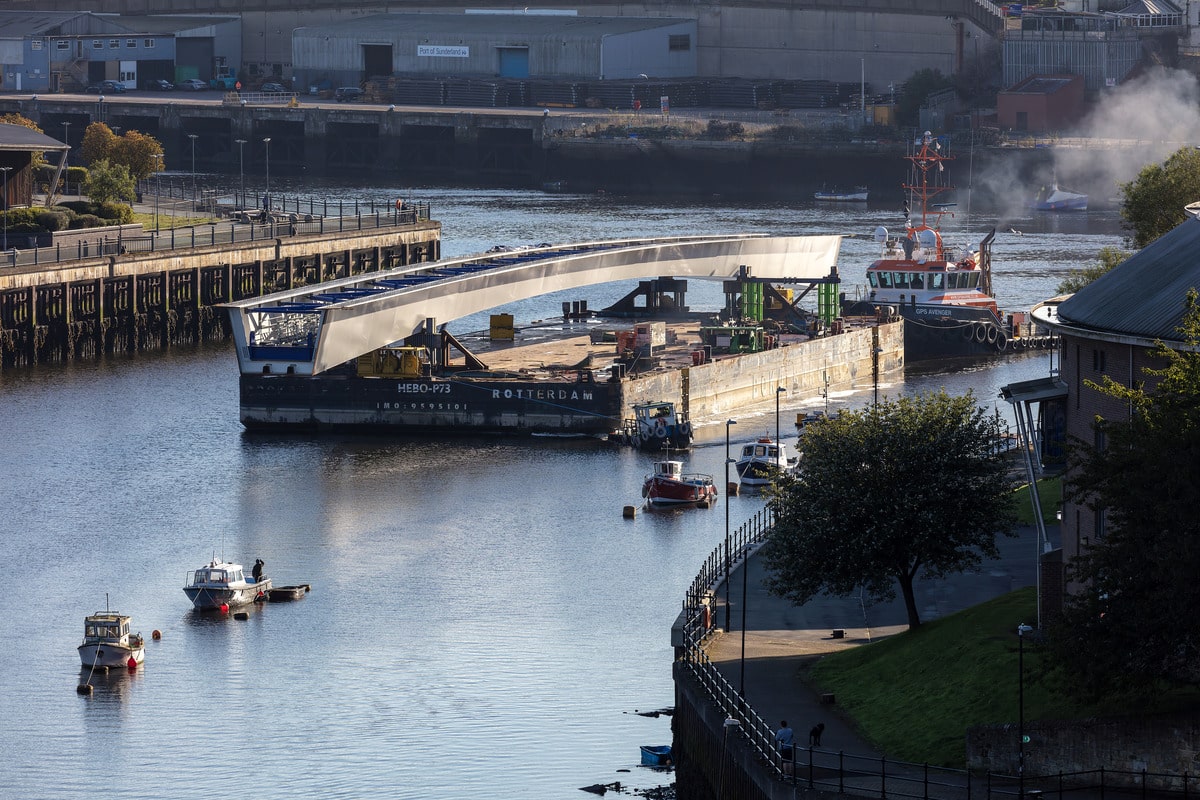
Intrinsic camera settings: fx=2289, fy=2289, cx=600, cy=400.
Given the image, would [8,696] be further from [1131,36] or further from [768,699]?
[1131,36]

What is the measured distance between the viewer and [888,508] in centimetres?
4553

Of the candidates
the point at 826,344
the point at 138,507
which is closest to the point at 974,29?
the point at 826,344

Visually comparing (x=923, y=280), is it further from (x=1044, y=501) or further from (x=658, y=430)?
(x=1044, y=501)

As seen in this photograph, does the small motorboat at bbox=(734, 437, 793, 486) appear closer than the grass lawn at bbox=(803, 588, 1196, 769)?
No

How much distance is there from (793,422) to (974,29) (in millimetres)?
117801

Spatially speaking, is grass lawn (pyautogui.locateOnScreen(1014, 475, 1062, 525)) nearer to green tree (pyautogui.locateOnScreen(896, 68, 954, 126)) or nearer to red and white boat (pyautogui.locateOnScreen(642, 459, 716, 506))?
red and white boat (pyautogui.locateOnScreen(642, 459, 716, 506))

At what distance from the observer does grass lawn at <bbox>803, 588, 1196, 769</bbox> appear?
122 ft

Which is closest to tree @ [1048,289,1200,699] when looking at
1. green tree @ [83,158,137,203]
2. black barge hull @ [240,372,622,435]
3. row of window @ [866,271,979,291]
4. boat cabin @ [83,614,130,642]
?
boat cabin @ [83,614,130,642]

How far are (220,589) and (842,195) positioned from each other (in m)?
132

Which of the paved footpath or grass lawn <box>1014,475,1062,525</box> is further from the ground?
grass lawn <box>1014,475,1062,525</box>

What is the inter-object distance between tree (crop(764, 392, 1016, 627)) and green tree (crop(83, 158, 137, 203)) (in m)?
90.4

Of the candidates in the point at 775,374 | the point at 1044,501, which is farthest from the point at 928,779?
the point at 775,374

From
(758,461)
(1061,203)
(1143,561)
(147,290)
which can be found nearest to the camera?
(1143,561)

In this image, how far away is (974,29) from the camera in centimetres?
19988
